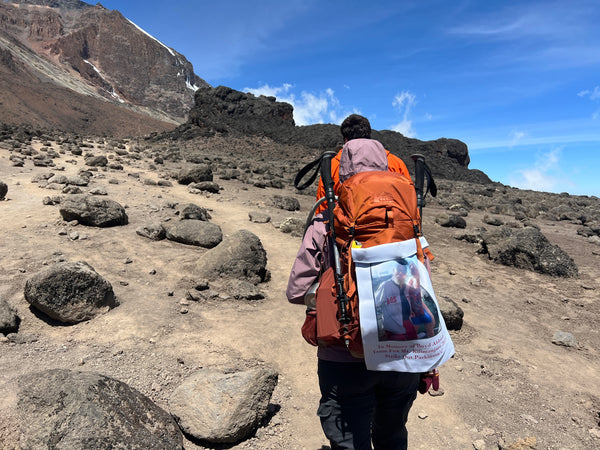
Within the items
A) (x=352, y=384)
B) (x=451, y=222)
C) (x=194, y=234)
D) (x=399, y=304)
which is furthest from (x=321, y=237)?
(x=451, y=222)

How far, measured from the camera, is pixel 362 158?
172cm

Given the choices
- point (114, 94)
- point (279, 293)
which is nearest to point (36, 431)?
point (279, 293)

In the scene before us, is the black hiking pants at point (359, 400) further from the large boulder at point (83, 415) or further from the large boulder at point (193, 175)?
the large boulder at point (193, 175)

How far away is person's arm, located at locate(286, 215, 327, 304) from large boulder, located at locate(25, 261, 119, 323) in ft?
9.91

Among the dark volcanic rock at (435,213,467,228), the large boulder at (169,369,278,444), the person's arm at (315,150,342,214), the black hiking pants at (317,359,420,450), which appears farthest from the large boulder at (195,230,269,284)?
the dark volcanic rock at (435,213,467,228)

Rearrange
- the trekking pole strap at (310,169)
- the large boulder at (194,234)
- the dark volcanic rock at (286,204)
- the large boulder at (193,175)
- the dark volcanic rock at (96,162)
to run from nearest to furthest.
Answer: the trekking pole strap at (310,169), the large boulder at (194,234), the dark volcanic rock at (286,204), the large boulder at (193,175), the dark volcanic rock at (96,162)

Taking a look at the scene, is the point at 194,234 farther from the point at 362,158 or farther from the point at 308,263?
the point at 362,158

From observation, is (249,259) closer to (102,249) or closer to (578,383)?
(102,249)

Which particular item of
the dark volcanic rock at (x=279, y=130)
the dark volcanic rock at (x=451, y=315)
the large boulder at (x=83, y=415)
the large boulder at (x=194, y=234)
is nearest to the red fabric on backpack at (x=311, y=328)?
the large boulder at (x=83, y=415)

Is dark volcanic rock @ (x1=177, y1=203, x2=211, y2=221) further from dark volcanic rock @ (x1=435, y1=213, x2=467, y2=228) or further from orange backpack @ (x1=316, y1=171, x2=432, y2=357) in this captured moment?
dark volcanic rock @ (x1=435, y1=213, x2=467, y2=228)

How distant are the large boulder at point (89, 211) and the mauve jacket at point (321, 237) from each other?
5735 millimetres

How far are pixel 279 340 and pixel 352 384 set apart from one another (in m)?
2.59

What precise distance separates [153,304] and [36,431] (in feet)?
8.51

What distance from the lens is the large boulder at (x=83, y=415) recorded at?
1748 mm
